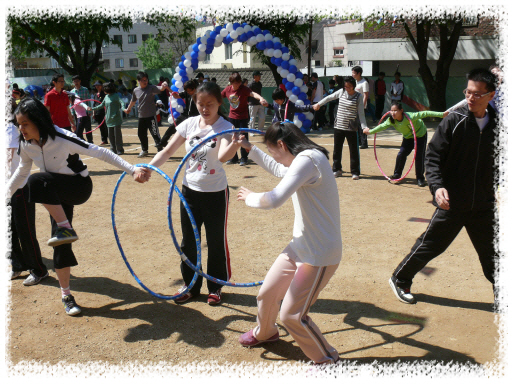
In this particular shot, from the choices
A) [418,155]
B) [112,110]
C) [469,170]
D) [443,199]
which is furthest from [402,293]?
[112,110]

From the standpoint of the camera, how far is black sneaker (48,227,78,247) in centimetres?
428

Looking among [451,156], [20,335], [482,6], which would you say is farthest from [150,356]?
[482,6]

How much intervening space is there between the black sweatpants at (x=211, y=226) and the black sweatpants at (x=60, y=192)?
0.98m

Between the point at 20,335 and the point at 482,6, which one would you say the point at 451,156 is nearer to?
the point at 20,335

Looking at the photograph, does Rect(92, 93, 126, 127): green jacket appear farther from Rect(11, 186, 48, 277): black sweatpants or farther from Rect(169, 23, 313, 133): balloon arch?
Rect(11, 186, 48, 277): black sweatpants

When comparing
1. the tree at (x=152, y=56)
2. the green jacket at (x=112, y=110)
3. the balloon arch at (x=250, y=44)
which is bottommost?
the green jacket at (x=112, y=110)

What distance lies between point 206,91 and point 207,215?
46.0 inches

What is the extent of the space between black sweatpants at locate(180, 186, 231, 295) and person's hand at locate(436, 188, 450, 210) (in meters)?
1.93

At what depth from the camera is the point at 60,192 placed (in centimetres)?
443

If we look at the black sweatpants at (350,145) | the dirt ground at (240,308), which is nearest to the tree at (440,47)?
the black sweatpants at (350,145)

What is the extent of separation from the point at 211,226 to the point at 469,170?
2.40 meters

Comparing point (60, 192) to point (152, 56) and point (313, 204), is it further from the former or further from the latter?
point (152, 56)

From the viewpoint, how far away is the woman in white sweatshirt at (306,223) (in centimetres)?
326

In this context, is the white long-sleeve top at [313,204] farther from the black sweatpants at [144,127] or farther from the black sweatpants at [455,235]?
the black sweatpants at [144,127]
